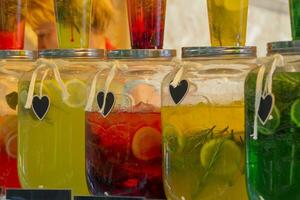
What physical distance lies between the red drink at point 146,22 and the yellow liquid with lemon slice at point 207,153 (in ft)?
0.55

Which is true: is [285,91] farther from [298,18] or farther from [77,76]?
[77,76]

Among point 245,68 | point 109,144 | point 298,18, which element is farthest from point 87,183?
point 298,18

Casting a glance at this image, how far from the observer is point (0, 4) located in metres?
1.02

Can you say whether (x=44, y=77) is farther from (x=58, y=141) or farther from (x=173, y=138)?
(x=173, y=138)

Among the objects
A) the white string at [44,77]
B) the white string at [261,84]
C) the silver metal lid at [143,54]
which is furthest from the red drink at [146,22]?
the white string at [261,84]

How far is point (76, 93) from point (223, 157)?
0.27 meters

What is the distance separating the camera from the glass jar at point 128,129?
90 centimetres

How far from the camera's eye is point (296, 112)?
722mm

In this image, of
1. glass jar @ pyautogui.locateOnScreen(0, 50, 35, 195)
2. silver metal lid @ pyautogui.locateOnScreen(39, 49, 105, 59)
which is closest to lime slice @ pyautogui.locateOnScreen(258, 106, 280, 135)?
silver metal lid @ pyautogui.locateOnScreen(39, 49, 105, 59)

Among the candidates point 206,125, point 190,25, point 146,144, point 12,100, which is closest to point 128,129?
point 146,144

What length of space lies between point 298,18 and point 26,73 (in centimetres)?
44

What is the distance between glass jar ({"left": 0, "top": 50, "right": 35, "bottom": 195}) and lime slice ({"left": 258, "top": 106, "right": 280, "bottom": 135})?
449 mm

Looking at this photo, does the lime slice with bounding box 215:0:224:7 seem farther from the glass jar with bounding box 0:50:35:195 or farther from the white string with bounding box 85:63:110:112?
the glass jar with bounding box 0:50:35:195

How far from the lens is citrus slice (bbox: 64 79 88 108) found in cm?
94
